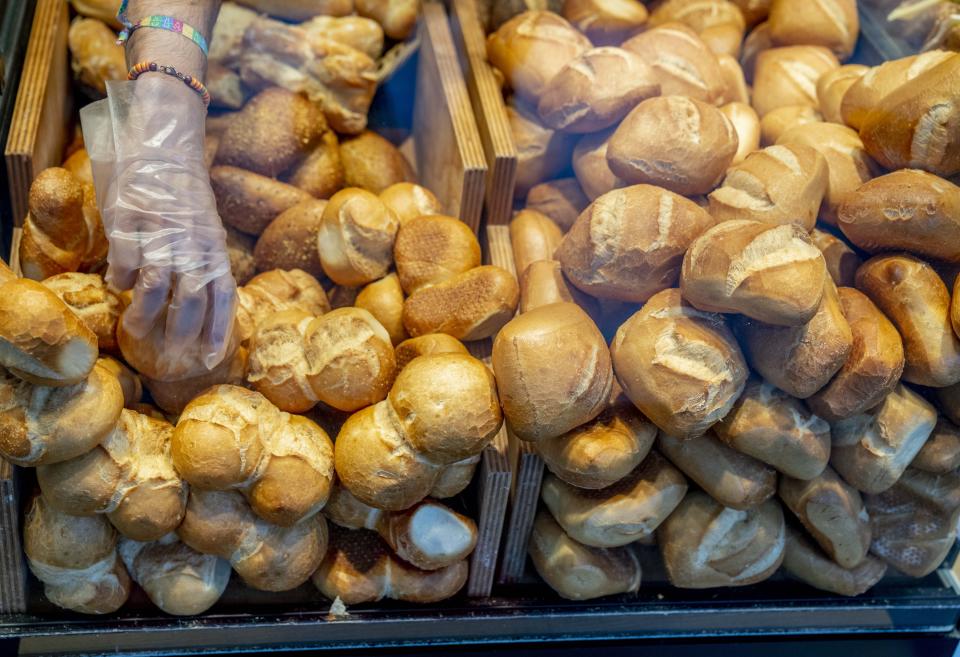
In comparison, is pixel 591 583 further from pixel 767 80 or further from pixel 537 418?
pixel 767 80

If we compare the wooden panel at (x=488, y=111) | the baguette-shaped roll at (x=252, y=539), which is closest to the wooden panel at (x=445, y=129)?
the wooden panel at (x=488, y=111)

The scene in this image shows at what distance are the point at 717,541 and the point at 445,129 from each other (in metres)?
1.03

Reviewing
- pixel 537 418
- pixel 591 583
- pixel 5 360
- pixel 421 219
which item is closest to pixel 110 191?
pixel 5 360

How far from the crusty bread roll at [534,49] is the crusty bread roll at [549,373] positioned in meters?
0.69

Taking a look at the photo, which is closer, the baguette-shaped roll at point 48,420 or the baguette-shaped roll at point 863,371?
the baguette-shaped roll at point 48,420

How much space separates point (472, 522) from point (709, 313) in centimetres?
55

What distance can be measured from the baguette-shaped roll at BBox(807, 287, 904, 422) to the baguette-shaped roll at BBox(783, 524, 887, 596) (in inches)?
13.8

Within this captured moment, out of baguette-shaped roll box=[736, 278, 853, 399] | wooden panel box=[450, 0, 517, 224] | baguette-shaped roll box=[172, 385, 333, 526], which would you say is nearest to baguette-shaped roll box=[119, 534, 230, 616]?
baguette-shaped roll box=[172, 385, 333, 526]

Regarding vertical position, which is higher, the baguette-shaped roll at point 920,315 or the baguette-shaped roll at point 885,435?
the baguette-shaped roll at point 920,315

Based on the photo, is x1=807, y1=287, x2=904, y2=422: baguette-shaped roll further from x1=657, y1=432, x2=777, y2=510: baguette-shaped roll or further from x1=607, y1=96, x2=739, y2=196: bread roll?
x1=607, y1=96, x2=739, y2=196: bread roll

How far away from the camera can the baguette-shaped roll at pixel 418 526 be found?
1.52 metres

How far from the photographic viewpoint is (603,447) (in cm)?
144

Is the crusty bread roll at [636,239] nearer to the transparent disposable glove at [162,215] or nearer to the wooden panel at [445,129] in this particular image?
the wooden panel at [445,129]

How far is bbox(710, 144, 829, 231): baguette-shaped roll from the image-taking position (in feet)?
5.05
